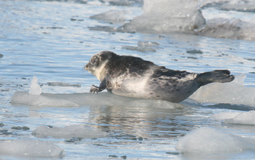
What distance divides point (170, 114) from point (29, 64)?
4.56 m

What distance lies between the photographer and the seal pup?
6.95 metres

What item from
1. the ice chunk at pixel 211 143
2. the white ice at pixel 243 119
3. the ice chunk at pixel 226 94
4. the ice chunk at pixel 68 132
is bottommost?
the ice chunk at pixel 226 94

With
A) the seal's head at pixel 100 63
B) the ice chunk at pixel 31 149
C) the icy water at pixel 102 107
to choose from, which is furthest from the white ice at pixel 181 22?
the ice chunk at pixel 31 149

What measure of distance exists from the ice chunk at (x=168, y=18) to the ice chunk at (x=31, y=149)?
Answer: 1383cm

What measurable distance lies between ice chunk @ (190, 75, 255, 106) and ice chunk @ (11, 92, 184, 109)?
87 centimetres

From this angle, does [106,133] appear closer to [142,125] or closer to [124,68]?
[142,125]

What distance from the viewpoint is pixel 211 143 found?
4.39 meters

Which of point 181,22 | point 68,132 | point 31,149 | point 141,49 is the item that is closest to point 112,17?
point 181,22

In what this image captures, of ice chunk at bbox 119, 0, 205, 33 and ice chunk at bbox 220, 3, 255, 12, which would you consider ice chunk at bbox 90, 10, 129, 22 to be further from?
ice chunk at bbox 220, 3, 255, 12

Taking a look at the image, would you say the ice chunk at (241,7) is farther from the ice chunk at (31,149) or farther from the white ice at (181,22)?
the ice chunk at (31,149)

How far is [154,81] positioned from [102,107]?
2.77 ft

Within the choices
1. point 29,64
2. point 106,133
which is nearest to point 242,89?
point 106,133

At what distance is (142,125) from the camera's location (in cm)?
557

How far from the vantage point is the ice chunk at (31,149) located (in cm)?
399
